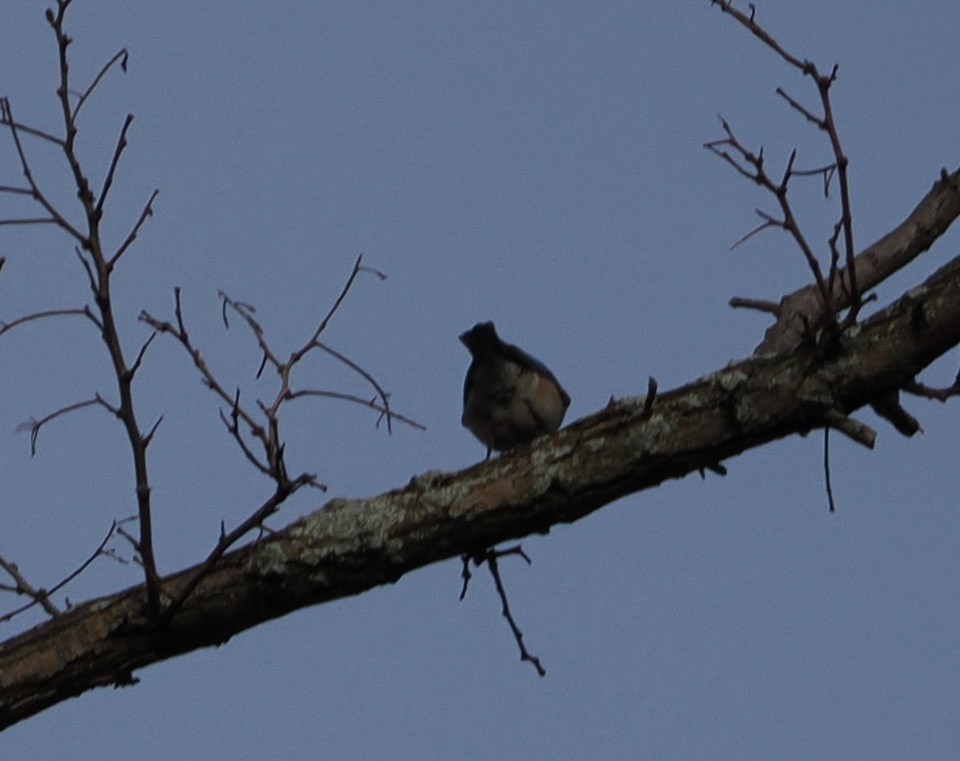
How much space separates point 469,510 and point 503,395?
263 centimetres

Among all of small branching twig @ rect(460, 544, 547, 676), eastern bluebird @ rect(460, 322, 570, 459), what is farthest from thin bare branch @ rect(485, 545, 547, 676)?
eastern bluebird @ rect(460, 322, 570, 459)

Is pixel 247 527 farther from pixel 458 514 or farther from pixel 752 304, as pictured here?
pixel 752 304

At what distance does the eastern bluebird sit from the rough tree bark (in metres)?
2.54

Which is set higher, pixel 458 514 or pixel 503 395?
pixel 503 395

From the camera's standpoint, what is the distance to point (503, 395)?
6.35m

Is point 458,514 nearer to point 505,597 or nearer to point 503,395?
point 505,597

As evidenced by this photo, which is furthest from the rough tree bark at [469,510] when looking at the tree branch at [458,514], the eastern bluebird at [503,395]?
the eastern bluebird at [503,395]

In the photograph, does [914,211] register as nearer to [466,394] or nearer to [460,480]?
[466,394]

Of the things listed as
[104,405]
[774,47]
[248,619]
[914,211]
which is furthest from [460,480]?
[914,211]

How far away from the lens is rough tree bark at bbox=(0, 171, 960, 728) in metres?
3.65

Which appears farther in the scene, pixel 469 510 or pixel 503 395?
pixel 503 395

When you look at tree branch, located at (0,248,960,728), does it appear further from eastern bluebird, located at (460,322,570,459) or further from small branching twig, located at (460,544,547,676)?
eastern bluebird, located at (460,322,570,459)

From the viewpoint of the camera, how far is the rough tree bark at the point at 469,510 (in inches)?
144

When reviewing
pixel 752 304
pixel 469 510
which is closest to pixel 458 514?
pixel 469 510
